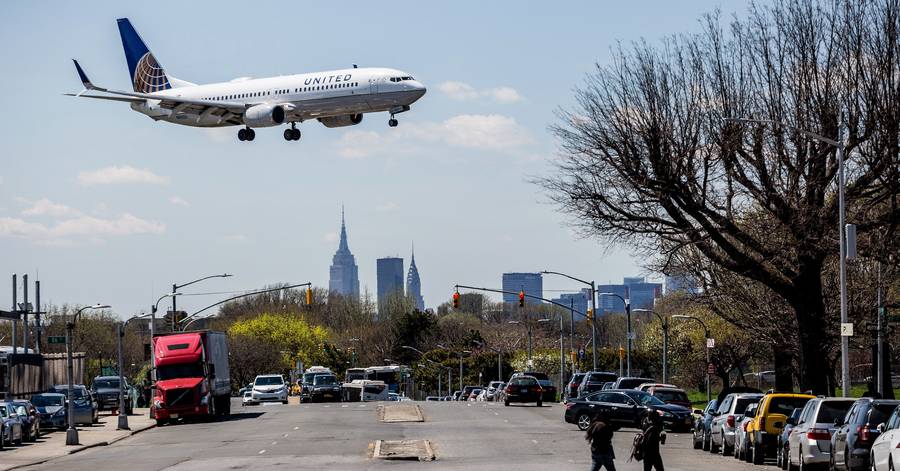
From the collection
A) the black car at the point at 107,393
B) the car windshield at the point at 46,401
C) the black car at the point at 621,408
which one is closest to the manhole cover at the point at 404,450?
the black car at the point at 621,408

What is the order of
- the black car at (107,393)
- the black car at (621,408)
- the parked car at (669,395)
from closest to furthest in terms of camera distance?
the black car at (621,408) < the parked car at (669,395) < the black car at (107,393)

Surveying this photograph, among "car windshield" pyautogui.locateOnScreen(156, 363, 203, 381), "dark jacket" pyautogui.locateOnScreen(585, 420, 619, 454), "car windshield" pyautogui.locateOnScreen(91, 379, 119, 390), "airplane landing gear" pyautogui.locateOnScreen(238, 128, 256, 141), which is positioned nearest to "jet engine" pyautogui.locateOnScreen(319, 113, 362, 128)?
"airplane landing gear" pyautogui.locateOnScreen(238, 128, 256, 141)

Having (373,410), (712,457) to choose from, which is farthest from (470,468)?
(373,410)

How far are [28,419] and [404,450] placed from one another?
15836 mm

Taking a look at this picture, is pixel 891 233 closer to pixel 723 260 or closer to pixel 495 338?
pixel 723 260

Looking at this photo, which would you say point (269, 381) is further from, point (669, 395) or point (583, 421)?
point (583, 421)

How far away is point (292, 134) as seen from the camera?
6203 cm

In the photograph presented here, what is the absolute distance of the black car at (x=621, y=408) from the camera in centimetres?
4284

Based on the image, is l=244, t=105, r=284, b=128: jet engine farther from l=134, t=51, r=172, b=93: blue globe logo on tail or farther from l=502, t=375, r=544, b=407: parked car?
l=134, t=51, r=172, b=93: blue globe logo on tail

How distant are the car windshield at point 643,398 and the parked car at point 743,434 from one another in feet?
33.4

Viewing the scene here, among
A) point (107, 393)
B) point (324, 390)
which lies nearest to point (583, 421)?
point (107, 393)

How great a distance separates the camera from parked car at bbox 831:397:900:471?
23125mm

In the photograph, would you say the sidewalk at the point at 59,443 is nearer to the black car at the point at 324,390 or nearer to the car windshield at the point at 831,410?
the car windshield at the point at 831,410

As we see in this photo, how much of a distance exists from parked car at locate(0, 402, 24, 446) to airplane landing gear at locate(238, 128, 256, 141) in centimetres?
2415
